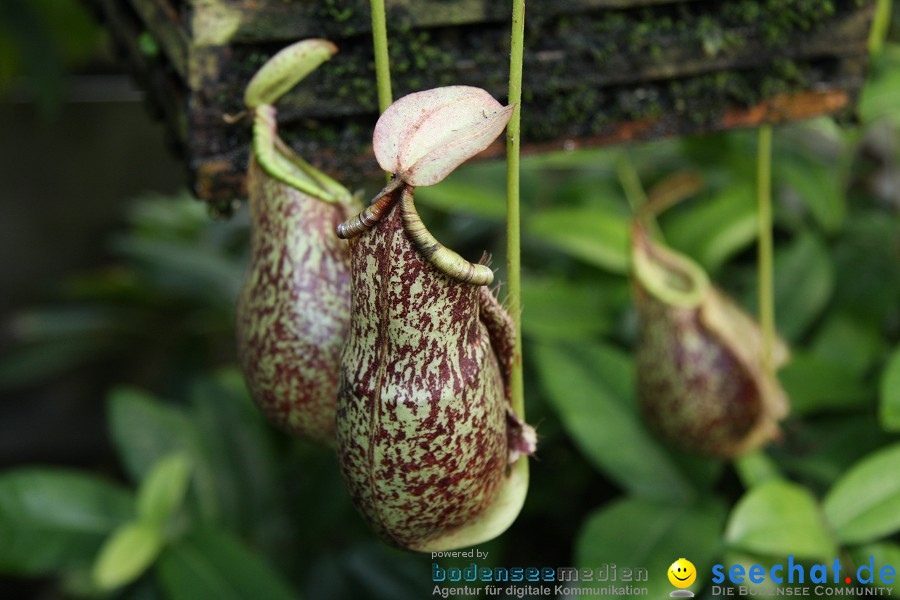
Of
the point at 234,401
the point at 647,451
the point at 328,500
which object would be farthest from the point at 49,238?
the point at 647,451

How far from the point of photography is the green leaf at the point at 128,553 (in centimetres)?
96

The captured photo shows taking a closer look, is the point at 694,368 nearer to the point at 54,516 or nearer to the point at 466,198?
the point at 466,198

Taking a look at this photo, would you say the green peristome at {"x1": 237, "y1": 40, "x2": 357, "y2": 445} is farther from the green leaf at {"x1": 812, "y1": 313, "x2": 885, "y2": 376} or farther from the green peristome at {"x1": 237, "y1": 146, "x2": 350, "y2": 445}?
the green leaf at {"x1": 812, "y1": 313, "x2": 885, "y2": 376}

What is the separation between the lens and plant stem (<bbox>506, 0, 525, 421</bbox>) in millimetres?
462

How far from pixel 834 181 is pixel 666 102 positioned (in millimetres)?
726

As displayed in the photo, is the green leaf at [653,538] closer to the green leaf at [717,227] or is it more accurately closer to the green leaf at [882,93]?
the green leaf at [717,227]

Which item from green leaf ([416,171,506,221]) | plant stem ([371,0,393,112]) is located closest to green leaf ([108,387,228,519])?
green leaf ([416,171,506,221])

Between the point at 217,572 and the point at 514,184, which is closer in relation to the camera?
the point at 514,184

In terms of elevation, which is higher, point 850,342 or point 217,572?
point 850,342

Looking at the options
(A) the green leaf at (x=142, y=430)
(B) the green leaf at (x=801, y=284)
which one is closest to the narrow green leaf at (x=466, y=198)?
(B) the green leaf at (x=801, y=284)

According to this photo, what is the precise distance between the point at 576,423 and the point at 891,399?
355 millimetres

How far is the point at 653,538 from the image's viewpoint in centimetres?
91

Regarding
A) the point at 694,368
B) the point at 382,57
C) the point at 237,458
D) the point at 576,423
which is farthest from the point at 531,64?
the point at 237,458

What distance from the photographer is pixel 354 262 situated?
1.60 feet
